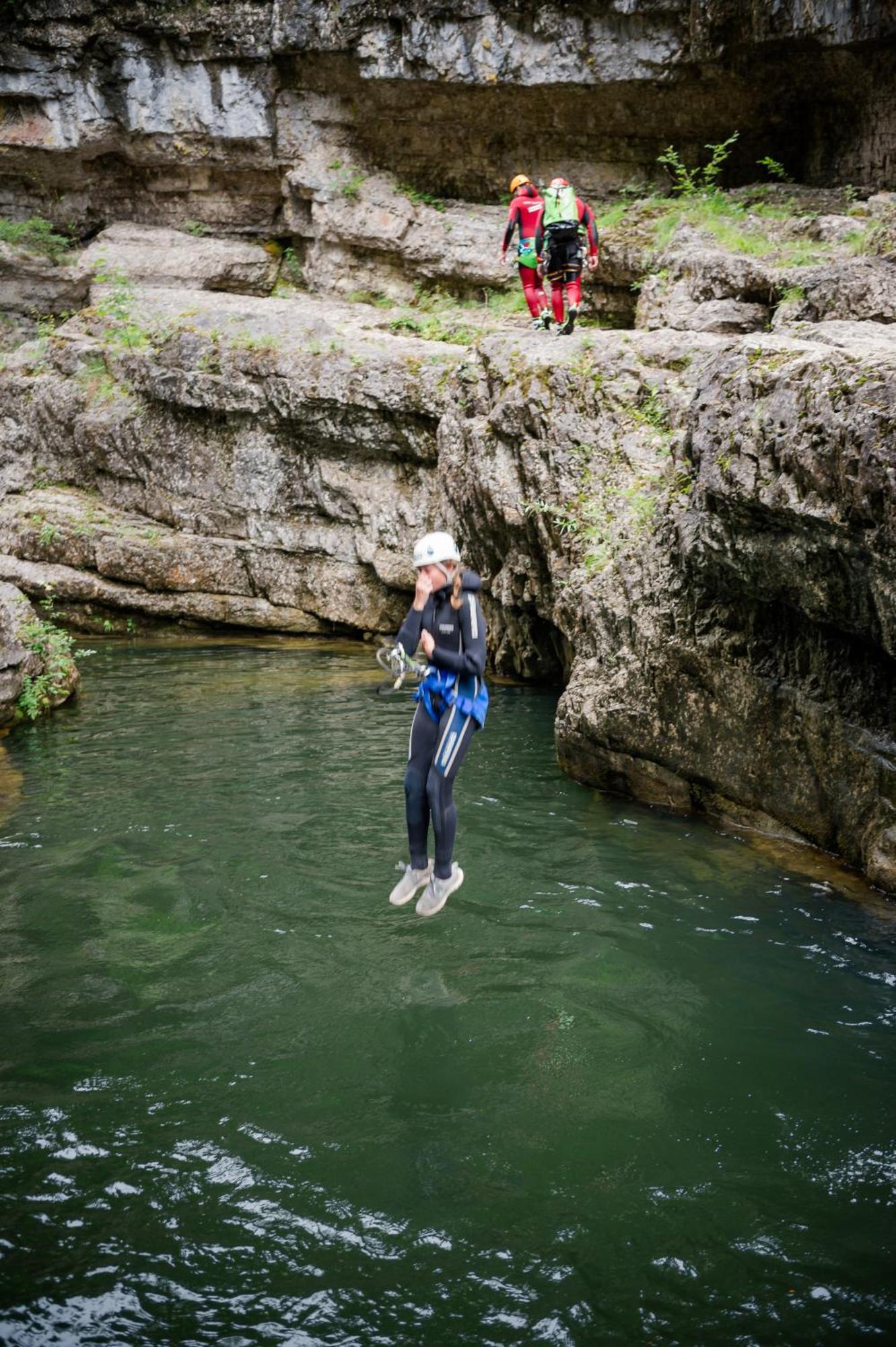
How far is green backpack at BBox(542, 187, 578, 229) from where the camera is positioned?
14195mm

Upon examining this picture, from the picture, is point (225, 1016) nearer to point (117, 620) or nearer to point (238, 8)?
point (117, 620)

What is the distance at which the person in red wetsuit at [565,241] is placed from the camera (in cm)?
1427

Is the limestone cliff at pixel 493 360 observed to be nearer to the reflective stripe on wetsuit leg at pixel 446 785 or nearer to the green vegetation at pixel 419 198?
the green vegetation at pixel 419 198

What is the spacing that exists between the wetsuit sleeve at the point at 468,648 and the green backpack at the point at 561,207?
9.55 meters

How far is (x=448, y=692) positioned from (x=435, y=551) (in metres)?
0.95

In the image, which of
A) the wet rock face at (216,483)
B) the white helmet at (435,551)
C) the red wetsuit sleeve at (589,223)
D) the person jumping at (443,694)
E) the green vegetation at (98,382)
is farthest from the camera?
the green vegetation at (98,382)

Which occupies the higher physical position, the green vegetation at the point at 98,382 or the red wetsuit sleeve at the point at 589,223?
the red wetsuit sleeve at the point at 589,223

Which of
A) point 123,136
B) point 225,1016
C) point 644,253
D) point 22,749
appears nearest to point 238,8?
point 123,136

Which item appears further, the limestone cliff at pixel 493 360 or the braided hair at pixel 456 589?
the limestone cliff at pixel 493 360

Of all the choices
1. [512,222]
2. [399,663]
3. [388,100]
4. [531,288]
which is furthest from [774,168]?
[399,663]

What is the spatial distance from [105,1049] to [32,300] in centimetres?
2159

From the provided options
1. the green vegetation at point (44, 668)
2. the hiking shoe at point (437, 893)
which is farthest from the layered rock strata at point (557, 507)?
the green vegetation at point (44, 668)

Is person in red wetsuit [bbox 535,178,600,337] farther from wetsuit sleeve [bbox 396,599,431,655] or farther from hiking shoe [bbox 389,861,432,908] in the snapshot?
hiking shoe [bbox 389,861,432,908]

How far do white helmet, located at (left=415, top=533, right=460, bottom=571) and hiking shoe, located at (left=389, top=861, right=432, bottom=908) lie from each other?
7.04 ft
